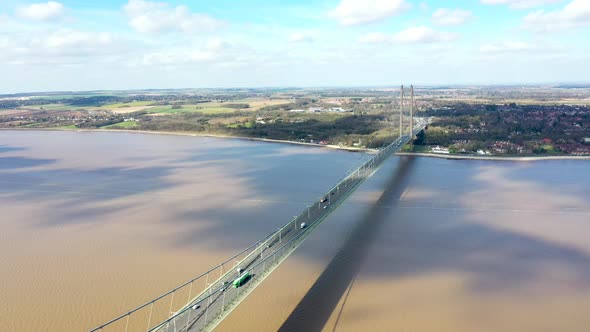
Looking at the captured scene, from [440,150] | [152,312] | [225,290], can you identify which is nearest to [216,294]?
[225,290]

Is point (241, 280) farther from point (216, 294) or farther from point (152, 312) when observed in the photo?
point (152, 312)

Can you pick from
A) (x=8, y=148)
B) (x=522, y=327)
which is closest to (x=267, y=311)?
(x=522, y=327)

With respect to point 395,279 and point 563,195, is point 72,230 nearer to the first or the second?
point 395,279

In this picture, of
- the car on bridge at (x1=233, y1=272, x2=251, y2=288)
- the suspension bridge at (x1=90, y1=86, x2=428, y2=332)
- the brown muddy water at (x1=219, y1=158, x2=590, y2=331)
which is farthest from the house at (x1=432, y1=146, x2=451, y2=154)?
the car on bridge at (x1=233, y1=272, x2=251, y2=288)

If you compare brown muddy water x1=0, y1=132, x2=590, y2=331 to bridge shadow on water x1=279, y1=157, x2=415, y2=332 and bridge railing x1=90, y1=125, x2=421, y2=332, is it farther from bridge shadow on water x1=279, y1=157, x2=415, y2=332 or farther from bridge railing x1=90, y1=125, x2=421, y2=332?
bridge railing x1=90, y1=125, x2=421, y2=332

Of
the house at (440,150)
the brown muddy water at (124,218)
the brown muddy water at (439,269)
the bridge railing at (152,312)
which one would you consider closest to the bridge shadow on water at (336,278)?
the brown muddy water at (439,269)

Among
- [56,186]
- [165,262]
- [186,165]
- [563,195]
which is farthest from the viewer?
[186,165]
